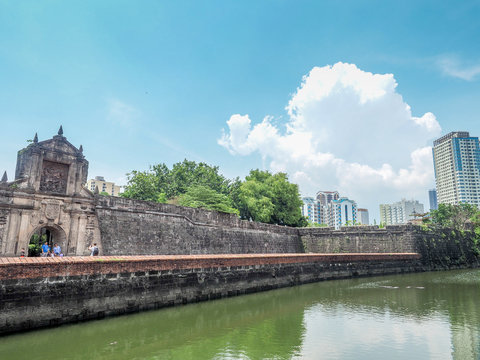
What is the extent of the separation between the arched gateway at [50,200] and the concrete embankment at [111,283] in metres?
4.97

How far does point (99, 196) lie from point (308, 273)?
962cm

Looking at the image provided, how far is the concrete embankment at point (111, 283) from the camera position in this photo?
6.48 meters

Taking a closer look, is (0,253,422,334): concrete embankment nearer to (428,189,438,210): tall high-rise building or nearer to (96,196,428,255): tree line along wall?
(96,196,428,255): tree line along wall

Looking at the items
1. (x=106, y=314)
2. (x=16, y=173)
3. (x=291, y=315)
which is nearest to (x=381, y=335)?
(x=291, y=315)

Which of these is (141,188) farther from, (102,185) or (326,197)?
(326,197)

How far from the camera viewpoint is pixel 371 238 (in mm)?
23891

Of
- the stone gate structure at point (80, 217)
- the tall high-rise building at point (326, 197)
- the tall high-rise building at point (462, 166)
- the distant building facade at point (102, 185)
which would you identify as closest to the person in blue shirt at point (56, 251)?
the stone gate structure at point (80, 217)

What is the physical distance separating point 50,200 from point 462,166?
11433cm

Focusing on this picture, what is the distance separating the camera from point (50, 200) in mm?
12188

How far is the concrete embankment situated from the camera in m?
6.48

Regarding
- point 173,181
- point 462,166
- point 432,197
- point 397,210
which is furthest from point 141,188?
point 432,197

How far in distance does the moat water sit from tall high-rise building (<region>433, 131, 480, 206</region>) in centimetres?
10676

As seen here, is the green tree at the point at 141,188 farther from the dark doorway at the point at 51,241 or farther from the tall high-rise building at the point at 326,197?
the tall high-rise building at the point at 326,197

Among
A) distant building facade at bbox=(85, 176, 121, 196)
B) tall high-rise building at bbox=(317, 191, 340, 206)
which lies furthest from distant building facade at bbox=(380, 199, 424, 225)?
distant building facade at bbox=(85, 176, 121, 196)
